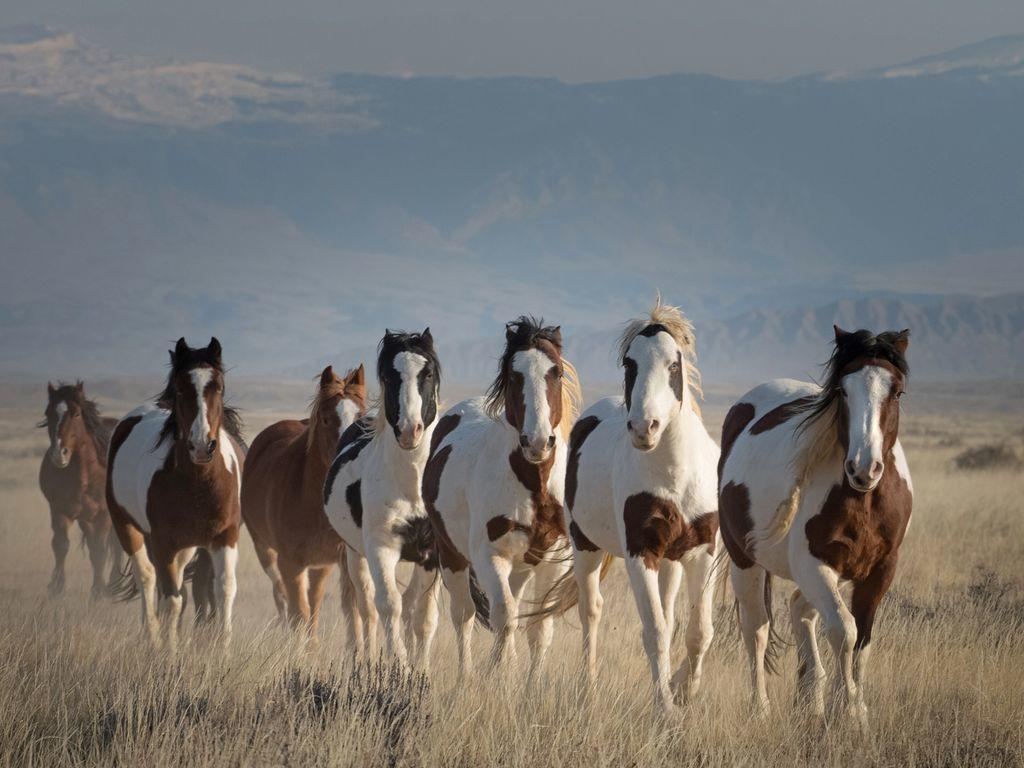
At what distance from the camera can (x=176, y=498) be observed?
9.31 meters

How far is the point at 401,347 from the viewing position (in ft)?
28.8

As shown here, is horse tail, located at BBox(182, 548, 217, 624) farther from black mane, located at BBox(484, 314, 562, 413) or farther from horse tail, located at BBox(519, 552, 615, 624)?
black mane, located at BBox(484, 314, 562, 413)

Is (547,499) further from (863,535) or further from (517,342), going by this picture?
(863,535)

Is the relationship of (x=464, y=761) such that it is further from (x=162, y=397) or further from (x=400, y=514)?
(x=162, y=397)

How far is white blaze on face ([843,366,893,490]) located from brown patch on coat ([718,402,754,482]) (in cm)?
161

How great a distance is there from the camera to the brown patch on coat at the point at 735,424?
310 inches

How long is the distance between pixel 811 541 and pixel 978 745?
4.11ft

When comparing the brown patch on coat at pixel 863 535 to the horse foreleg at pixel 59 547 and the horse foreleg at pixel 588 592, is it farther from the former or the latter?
the horse foreleg at pixel 59 547

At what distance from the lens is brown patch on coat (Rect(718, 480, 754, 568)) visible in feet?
23.1

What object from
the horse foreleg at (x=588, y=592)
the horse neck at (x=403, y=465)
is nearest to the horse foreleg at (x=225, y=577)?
the horse neck at (x=403, y=465)

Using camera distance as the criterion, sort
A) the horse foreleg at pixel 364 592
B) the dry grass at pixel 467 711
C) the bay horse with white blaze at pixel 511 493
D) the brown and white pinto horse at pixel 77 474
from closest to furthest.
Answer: the dry grass at pixel 467 711 → the bay horse with white blaze at pixel 511 493 → the horse foreleg at pixel 364 592 → the brown and white pinto horse at pixel 77 474

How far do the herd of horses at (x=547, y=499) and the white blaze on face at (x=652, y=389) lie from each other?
1 centimetres

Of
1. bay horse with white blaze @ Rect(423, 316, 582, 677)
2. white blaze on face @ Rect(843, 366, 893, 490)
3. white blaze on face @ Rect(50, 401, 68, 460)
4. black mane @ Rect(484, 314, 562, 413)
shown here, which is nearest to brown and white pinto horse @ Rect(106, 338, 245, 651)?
bay horse with white blaze @ Rect(423, 316, 582, 677)

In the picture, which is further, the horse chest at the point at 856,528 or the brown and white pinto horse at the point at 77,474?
the brown and white pinto horse at the point at 77,474
